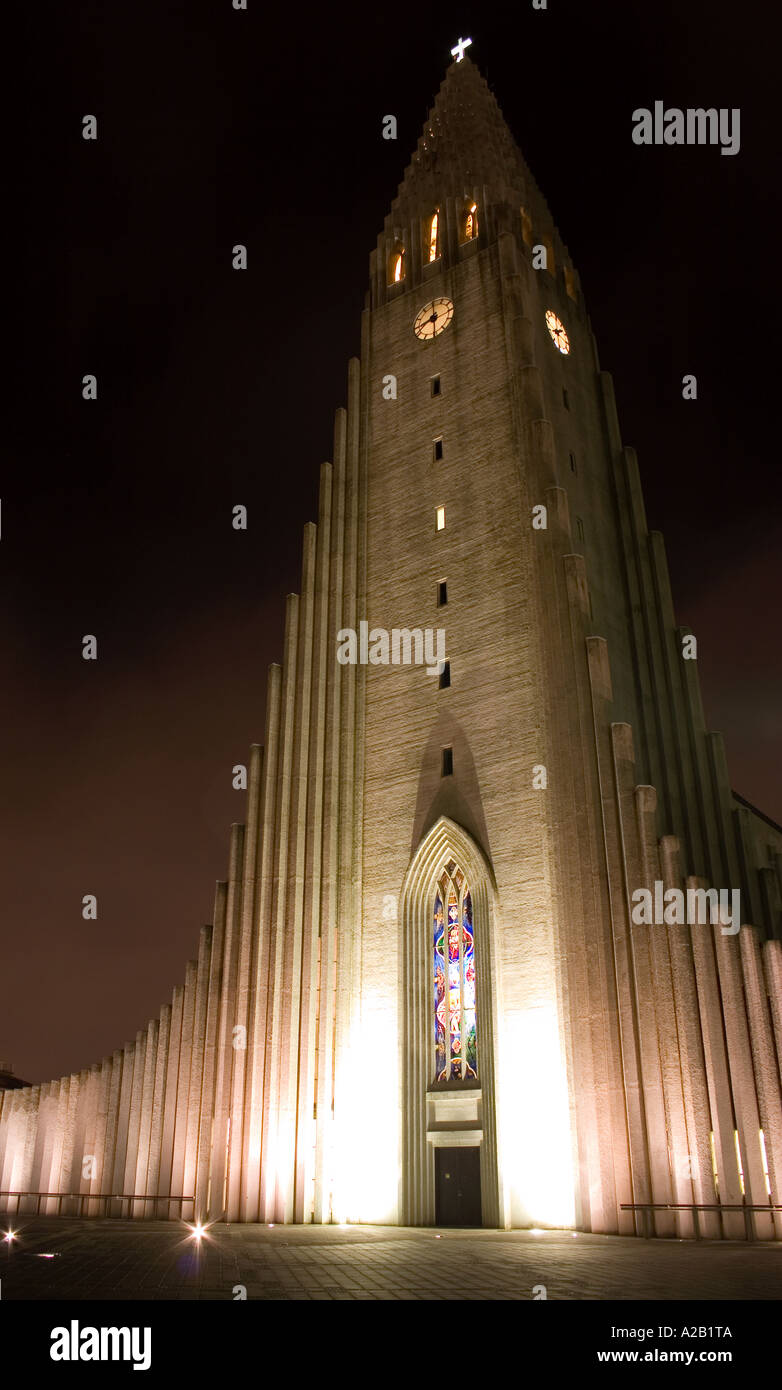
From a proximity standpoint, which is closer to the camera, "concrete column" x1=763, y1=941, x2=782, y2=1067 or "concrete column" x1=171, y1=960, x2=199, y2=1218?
"concrete column" x1=763, y1=941, x2=782, y2=1067

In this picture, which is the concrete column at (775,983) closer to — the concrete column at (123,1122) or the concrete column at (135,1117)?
the concrete column at (135,1117)

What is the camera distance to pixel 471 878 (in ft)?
81.6

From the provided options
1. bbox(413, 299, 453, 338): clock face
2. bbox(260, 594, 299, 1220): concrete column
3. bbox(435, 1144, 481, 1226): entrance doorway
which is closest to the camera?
bbox(435, 1144, 481, 1226): entrance doorway

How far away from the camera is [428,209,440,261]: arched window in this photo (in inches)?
1316

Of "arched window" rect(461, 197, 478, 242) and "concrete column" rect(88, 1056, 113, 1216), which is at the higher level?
"arched window" rect(461, 197, 478, 242)

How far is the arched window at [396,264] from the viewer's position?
34.3m

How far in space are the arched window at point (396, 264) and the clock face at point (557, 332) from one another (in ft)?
17.0

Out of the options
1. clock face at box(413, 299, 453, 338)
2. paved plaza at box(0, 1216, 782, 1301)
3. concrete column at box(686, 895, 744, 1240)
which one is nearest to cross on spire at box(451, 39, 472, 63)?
clock face at box(413, 299, 453, 338)

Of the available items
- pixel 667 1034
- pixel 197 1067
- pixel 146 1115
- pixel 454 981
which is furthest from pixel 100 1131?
pixel 667 1034

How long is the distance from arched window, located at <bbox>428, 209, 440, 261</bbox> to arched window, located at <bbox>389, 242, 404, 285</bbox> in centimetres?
108

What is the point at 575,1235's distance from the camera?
19.5 m

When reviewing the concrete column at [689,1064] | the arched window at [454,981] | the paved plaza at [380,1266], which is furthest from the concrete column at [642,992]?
the arched window at [454,981]

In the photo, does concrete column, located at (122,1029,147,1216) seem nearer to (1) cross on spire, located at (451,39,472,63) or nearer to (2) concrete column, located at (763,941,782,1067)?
(2) concrete column, located at (763,941,782,1067)
